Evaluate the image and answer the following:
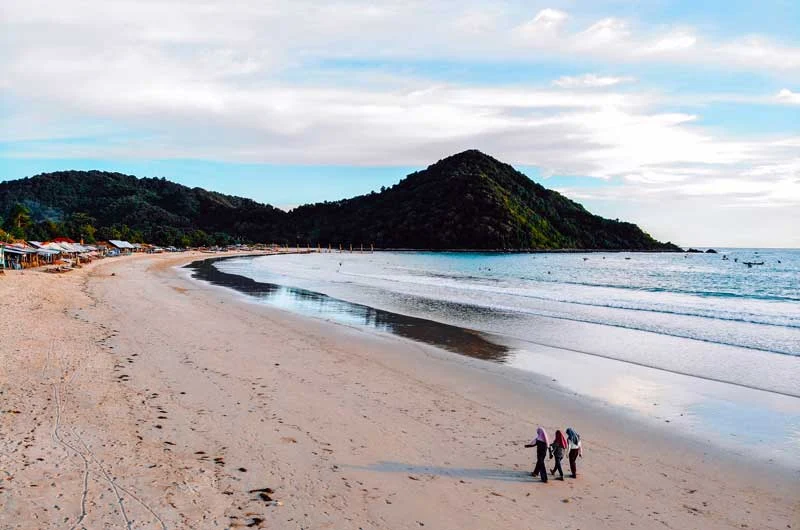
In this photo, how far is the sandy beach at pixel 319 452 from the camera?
20.2ft

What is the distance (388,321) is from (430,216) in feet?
478

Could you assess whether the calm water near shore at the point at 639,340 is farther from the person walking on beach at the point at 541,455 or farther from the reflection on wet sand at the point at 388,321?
the person walking on beach at the point at 541,455

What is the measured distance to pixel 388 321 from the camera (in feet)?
74.5

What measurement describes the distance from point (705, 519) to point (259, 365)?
968 centimetres

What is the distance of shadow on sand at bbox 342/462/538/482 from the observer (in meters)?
7.38

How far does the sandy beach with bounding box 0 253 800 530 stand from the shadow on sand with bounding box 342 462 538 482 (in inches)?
1.1

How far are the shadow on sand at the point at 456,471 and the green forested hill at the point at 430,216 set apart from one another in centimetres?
13449

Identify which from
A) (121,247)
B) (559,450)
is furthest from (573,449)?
(121,247)

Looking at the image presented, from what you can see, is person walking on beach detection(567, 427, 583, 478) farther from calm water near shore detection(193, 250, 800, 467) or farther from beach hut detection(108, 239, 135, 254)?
beach hut detection(108, 239, 135, 254)

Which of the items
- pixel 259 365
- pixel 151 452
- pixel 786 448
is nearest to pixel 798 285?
pixel 786 448

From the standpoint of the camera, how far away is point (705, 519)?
6.52 m

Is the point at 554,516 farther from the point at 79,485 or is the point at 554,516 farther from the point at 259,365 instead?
the point at 259,365

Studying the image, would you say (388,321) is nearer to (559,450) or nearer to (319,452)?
(319,452)

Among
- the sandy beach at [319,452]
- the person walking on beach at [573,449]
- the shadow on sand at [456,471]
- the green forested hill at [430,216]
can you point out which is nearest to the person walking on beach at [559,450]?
the person walking on beach at [573,449]
